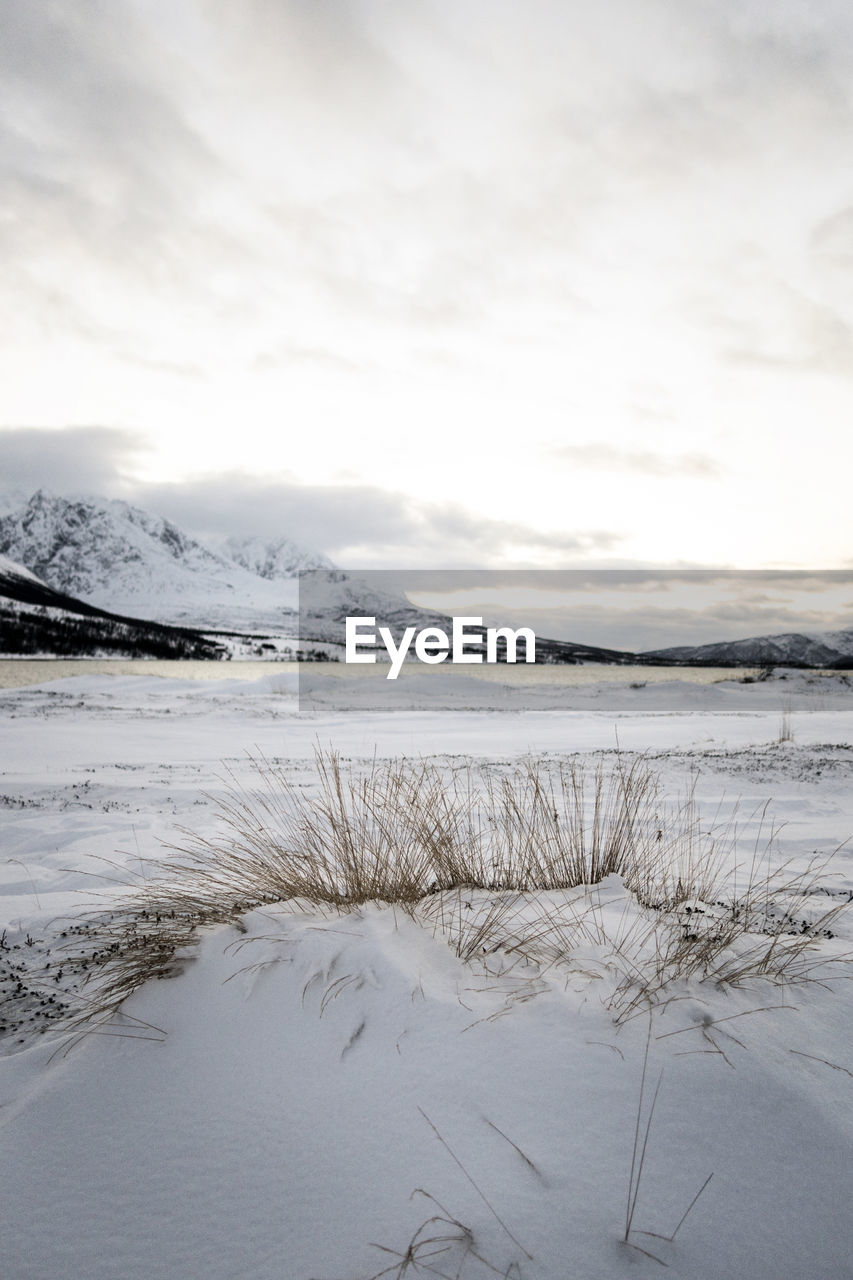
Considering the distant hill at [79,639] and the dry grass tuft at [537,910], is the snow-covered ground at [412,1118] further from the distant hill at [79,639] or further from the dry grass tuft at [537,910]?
the distant hill at [79,639]

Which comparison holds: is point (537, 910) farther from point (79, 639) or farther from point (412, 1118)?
point (79, 639)

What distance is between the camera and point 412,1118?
64.9 inches

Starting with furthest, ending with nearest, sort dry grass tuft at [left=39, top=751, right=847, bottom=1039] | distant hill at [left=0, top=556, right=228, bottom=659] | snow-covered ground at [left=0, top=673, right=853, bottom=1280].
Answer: distant hill at [left=0, top=556, right=228, bottom=659], dry grass tuft at [left=39, top=751, right=847, bottom=1039], snow-covered ground at [left=0, top=673, right=853, bottom=1280]

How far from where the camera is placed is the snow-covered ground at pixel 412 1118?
Answer: 1.34 meters

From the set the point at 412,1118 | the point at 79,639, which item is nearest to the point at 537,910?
the point at 412,1118

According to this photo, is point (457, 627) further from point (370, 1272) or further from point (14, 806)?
point (370, 1272)

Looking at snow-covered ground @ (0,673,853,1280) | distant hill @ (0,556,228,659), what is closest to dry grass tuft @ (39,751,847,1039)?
snow-covered ground @ (0,673,853,1280)

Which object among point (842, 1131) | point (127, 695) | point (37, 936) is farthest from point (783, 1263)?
point (127, 695)

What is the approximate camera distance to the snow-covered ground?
1345 millimetres

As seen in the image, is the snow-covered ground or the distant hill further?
the distant hill

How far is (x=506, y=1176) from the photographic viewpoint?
4.81 feet

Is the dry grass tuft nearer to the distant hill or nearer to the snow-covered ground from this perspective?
the snow-covered ground

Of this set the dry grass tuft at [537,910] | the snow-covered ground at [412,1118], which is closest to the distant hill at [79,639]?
the dry grass tuft at [537,910]

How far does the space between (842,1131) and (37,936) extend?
11.2ft
